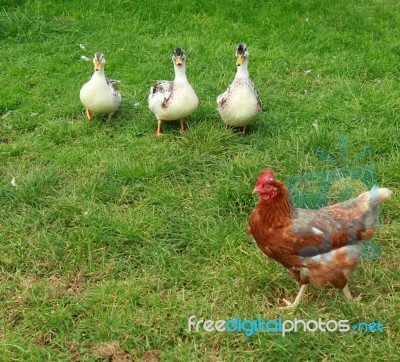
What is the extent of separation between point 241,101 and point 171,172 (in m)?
0.92

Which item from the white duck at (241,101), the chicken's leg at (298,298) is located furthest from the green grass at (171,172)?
the white duck at (241,101)

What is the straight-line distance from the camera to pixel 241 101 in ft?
16.9

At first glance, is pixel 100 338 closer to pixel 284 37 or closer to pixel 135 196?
pixel 135 196

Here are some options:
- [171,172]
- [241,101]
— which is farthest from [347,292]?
[241,101]

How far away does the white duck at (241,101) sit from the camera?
5.14 meters

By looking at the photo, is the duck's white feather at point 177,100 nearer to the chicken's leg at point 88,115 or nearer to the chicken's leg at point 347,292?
the chicken's leg at point 88,115

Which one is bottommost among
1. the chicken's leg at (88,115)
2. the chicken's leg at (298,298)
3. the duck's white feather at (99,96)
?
the chicken's leg at (298,298)

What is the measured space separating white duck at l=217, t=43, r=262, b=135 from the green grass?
0.60ft

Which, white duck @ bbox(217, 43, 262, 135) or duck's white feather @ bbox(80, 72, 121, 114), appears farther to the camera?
duck's white feather @ bbox(80, 72, 121, 114)

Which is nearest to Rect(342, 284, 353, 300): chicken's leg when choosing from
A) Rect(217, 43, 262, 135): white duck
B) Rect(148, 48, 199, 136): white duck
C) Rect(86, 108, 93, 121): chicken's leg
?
Rect(217, 43, 262, 135): white duck

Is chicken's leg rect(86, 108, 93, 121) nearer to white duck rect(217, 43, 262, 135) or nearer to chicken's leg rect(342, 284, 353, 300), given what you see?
white duck rect(217, 43, 262, 135)

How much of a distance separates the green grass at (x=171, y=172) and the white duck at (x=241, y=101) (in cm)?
18

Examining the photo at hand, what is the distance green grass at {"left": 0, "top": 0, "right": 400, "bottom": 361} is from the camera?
11.2 ft

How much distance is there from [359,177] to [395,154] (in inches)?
25.5
